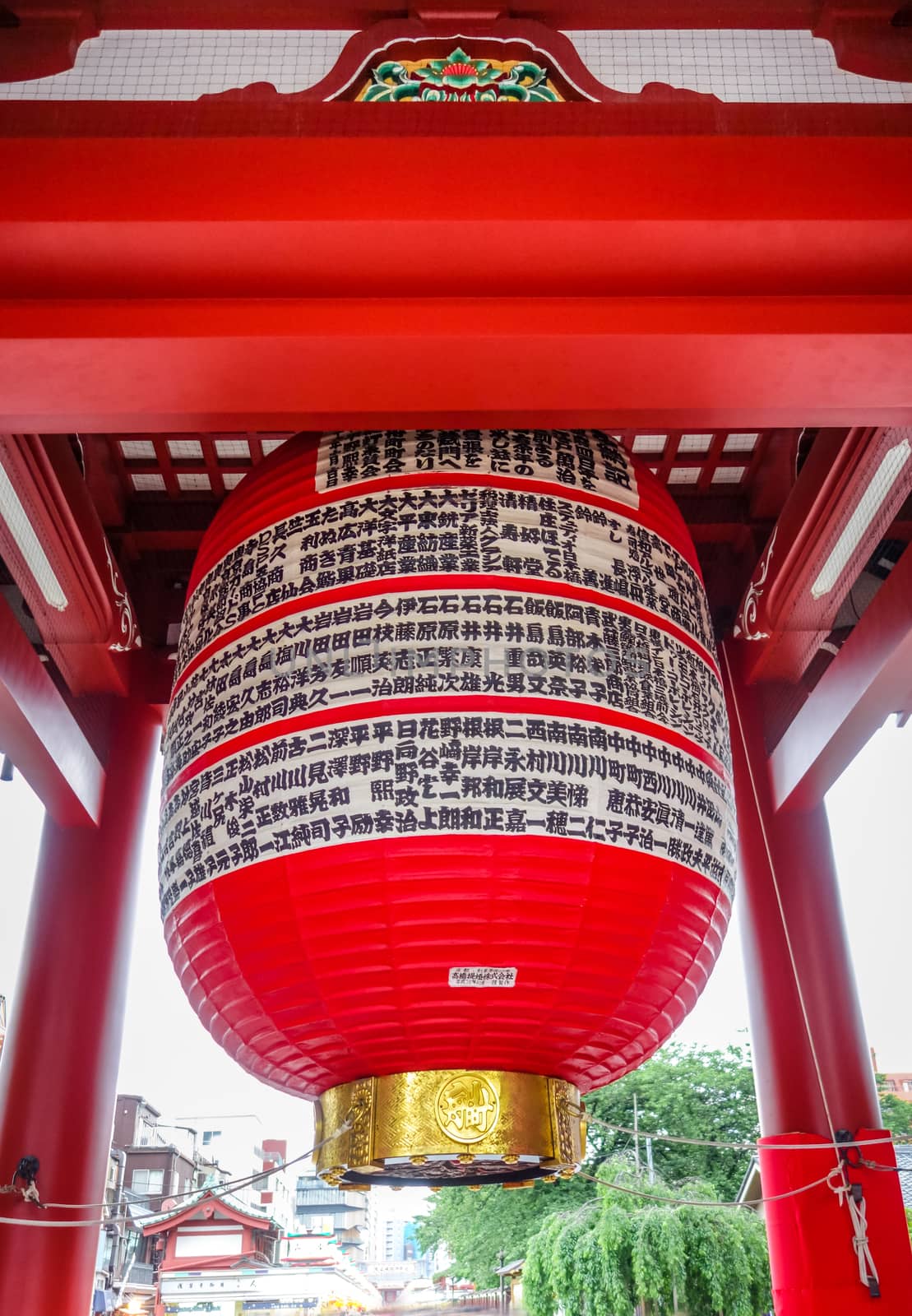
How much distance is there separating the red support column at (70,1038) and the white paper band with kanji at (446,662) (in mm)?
2221

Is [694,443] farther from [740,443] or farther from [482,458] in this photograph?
[482,458]

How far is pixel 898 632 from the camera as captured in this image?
10.6 ft

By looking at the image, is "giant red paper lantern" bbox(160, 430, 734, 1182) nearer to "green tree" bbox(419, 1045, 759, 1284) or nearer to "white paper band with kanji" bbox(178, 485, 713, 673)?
"white paper band with kanji" bbox(178, 485, 713, 673)

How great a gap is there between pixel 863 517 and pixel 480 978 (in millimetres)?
2070

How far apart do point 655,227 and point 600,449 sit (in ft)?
1.39

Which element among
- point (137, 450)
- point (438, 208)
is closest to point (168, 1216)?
point (137, 450)

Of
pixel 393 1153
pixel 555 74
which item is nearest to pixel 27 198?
pixel 555 74

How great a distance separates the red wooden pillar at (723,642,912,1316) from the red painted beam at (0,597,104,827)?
2.48m

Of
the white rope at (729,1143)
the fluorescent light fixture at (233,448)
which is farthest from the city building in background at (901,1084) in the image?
the fluorescent light fixture at (233,448)

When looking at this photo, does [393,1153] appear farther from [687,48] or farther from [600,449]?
[687,48]

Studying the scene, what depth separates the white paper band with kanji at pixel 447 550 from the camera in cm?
182

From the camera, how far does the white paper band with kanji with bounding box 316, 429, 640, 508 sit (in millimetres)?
1991

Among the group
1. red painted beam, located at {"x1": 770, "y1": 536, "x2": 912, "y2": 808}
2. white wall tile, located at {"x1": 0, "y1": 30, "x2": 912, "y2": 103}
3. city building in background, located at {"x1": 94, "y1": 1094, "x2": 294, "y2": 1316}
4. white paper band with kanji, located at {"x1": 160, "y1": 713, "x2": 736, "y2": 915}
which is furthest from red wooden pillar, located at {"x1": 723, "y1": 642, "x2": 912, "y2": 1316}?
city building in background, located at {"x1": 94, "y1": 1094, "x2": 294, "y2": 1316}

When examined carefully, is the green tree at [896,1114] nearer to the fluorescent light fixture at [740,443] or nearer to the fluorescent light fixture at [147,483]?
the fluorescent light fixture at [740,443]
